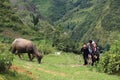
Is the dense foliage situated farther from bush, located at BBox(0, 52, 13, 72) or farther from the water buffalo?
bush, located at BBox(0, 52, 13, 72)

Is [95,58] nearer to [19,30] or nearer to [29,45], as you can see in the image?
[29,45]

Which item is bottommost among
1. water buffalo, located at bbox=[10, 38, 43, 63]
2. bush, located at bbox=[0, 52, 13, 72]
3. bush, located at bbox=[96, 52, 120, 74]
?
bush, located at bbox=[96, 52, 120, 74]

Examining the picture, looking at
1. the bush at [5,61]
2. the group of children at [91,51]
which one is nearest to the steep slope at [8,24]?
the group of children at [91,51]

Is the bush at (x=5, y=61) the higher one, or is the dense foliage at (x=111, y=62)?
the bush at (x=5, y=61)

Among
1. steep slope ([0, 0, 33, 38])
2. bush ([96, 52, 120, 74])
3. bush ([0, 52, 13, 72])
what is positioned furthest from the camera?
steep slope ([0, 0, 33, 38])

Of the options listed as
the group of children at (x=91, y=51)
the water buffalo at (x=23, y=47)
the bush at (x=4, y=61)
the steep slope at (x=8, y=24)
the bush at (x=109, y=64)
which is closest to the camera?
the bush at (x=4, y=61)

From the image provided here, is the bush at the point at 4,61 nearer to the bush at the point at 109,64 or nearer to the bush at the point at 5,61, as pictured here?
the bush at the point at 5,61

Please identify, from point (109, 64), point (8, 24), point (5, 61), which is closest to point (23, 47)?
point (109, 64)

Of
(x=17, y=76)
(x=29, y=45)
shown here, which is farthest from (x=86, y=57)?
(x=17, y=76)

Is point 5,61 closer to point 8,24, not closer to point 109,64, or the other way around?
point 109,64

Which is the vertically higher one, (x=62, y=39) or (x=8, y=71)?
(x=8, y=71)

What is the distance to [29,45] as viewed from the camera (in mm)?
32094

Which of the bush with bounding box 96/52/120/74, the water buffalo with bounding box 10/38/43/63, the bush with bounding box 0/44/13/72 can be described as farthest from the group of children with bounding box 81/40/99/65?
the bush with bounding box 0/44/13/72

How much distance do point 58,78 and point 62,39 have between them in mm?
56830
